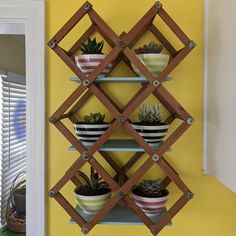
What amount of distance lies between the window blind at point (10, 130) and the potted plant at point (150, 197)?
174cm

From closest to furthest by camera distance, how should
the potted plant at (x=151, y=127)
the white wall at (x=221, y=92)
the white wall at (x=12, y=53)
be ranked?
the white wall at (x=221, y=92), the potted plant at (x=151, y=127), the white wall at (x=12, y=53)

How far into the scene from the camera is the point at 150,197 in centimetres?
86

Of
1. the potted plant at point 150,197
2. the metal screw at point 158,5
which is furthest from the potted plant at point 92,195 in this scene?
the metal screw at point 158,5

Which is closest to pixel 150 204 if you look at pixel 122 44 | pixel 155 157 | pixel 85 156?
pixel 155 157

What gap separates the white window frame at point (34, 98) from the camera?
1.00m

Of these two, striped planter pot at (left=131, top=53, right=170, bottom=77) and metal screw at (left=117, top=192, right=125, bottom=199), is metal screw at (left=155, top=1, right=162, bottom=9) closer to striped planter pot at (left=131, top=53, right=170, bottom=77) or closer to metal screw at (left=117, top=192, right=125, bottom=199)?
striped planter pot at (left=131, top=53, right=170, bottom=77)

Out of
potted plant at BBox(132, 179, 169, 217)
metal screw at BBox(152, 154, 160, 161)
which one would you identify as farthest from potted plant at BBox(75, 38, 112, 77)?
potted plant at BBox(132, 179, 169, 217)

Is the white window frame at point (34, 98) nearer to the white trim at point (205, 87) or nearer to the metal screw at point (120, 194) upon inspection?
the metal screw at point (120, 194)

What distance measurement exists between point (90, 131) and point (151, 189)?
294 mm

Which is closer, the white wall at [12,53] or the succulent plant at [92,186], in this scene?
the succulent plant at [92,186]

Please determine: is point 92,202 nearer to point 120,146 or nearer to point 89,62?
point 120,146

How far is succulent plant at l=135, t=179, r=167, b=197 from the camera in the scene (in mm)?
880

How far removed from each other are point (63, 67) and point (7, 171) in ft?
5.61

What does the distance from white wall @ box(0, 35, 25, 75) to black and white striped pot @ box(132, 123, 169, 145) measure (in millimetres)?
1786
